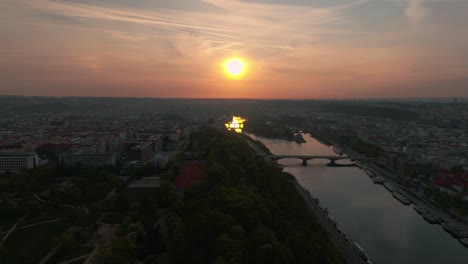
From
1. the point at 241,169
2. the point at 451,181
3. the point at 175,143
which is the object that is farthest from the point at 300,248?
the point at 175,143

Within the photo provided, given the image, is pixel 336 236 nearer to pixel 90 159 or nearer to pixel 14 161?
pixel 90 159

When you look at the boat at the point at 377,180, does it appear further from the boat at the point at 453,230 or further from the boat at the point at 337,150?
the boat at the point at 337,150

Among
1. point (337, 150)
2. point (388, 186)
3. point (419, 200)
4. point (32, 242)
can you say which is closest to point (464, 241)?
point (419, 200)

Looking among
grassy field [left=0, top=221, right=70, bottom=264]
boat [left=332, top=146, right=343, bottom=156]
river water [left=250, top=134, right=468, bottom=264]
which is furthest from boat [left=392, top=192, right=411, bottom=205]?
grassy field [left=0, top=221, right=70, bottom=264]

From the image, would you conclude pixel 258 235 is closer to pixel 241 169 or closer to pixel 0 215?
pixel 241 169

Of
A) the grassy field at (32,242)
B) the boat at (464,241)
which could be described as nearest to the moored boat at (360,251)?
the boat at (464,241)

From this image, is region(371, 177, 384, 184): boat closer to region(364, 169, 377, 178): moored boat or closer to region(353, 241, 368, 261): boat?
region(364, 169, 377, 178): moored boat
